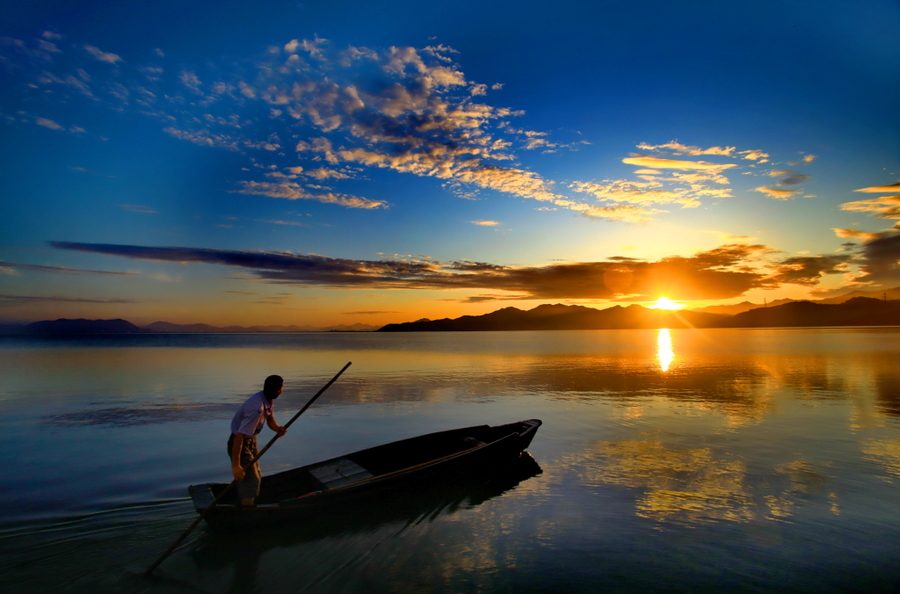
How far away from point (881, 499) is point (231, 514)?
1307 cm

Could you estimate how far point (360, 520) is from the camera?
864cm

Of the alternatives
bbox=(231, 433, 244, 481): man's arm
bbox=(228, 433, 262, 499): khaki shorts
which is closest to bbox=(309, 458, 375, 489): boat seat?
bbox=(228, 433, 262, 499): khaki shorts

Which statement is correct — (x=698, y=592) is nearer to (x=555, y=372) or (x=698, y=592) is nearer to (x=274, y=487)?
(x=274, y=487)

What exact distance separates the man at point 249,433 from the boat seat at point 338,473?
5.24 ft

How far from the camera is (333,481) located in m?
9.30

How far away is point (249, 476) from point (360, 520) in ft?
7.47

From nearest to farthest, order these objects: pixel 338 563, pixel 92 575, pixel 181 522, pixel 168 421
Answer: pixel 92 575 → pixel 338 563 → pixel 181 522 → pixel 168 421

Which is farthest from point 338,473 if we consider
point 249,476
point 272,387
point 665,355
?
point 665,355

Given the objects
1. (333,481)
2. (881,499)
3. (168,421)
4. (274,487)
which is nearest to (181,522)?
(274,487)

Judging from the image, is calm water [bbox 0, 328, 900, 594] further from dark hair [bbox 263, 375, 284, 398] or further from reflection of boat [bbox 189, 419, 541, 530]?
dark hair [bbox 263, 375, 284, 398]

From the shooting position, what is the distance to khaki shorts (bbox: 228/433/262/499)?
7.75m

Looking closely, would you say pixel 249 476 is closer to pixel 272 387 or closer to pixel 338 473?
pixel 272 387

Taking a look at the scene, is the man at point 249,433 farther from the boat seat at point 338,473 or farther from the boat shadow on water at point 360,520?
the boat seat at point 338,473

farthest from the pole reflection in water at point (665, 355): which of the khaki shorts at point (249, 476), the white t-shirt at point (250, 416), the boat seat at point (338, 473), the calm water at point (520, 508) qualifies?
the white t-shirt at point (250, 416)
